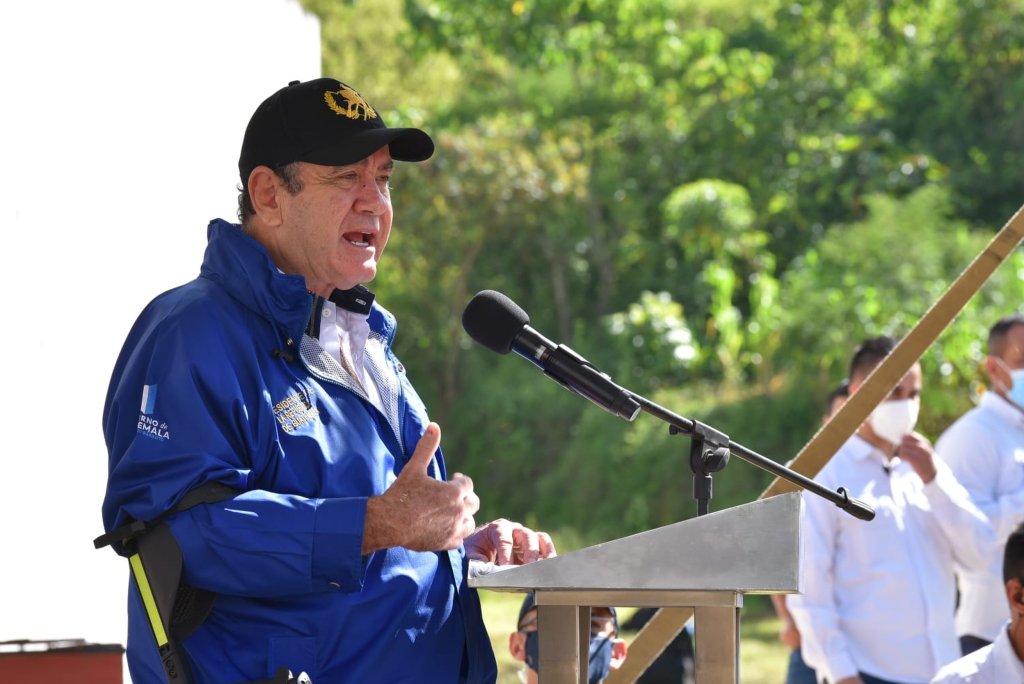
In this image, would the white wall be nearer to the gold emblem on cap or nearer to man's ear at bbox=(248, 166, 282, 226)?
man's ear at bbox=(248, 166, 282, 226)

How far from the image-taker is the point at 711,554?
2266mm

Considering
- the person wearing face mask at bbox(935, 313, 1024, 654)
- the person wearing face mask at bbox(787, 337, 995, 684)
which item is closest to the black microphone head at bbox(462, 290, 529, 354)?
the person wearing face mask at bbox(787, 337, 995, 684)

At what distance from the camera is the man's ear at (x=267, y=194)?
2836 millimetres

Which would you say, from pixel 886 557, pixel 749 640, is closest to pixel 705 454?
pixel 886 557

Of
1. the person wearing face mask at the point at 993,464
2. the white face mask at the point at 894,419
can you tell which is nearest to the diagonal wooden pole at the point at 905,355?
the white face mask at the point at 894,419

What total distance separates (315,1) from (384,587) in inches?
811

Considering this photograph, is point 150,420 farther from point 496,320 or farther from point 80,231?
point 80,231

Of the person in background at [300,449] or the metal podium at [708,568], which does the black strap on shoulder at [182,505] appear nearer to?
the person in background at [300,449]

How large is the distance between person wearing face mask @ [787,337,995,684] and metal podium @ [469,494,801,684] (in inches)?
132

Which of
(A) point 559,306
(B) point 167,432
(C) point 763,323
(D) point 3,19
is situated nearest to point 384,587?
(B) point 167,432

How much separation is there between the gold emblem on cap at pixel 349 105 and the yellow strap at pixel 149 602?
95 centimetres

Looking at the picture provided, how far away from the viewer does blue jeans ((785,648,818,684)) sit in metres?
6.29

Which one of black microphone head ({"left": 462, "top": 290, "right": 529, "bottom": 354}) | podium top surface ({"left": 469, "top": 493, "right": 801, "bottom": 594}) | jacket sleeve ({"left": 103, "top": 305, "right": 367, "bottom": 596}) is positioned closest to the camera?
podium top surface ({"left": 469, "top": 493, "right": 801, "bottom": 594})

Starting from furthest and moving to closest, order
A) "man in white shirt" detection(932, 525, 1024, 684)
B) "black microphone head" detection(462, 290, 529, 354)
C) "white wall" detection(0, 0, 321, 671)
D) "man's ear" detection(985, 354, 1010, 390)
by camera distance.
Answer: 1. "man's ear" detection(985, 354, 1010, 390)
2. "man in white shirt" detection(932, 525, 1024, 684)
3. "white wall" detection(0, 0, 321, 671)
4. "black microphone head" detection(462, 290, 529, 354)
